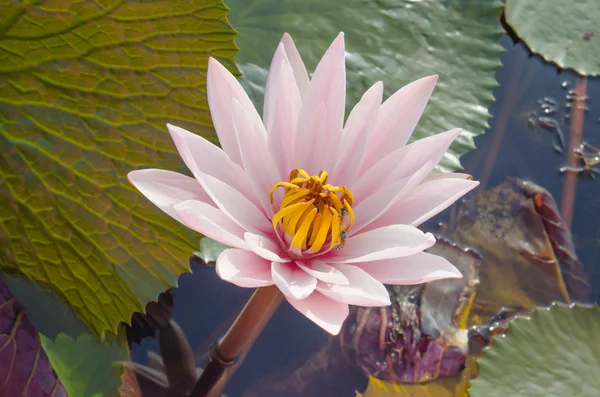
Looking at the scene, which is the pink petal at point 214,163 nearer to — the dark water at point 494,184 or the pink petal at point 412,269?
the pink petal at point 412,269

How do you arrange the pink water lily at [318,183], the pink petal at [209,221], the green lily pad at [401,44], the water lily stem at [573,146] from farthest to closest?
the water lily stem at [573,146], the green lily pad at [401,44], the pink water lily at [318,183], the pink petal at [209,221]

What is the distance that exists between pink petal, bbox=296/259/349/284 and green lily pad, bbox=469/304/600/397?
2.16 feet

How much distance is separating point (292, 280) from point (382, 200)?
230 mm

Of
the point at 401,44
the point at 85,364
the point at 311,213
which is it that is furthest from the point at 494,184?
the point at 85,364

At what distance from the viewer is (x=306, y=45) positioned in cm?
159

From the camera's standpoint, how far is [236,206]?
39.3 inches

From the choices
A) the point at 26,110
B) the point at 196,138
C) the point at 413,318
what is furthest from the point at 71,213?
the point at 413,318

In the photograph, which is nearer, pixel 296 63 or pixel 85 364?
pixel 296 63

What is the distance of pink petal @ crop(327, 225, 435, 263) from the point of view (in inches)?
35.3

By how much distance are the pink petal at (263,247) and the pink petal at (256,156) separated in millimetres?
82

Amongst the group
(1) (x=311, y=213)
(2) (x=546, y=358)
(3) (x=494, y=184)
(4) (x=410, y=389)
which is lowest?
(4) (x=410, y=389)

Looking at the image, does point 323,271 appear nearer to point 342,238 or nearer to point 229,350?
point 342,238

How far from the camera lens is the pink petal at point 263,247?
91 centimetres

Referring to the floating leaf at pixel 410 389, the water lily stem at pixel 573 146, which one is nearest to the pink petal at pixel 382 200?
the floating leaf at pixel 410 389
